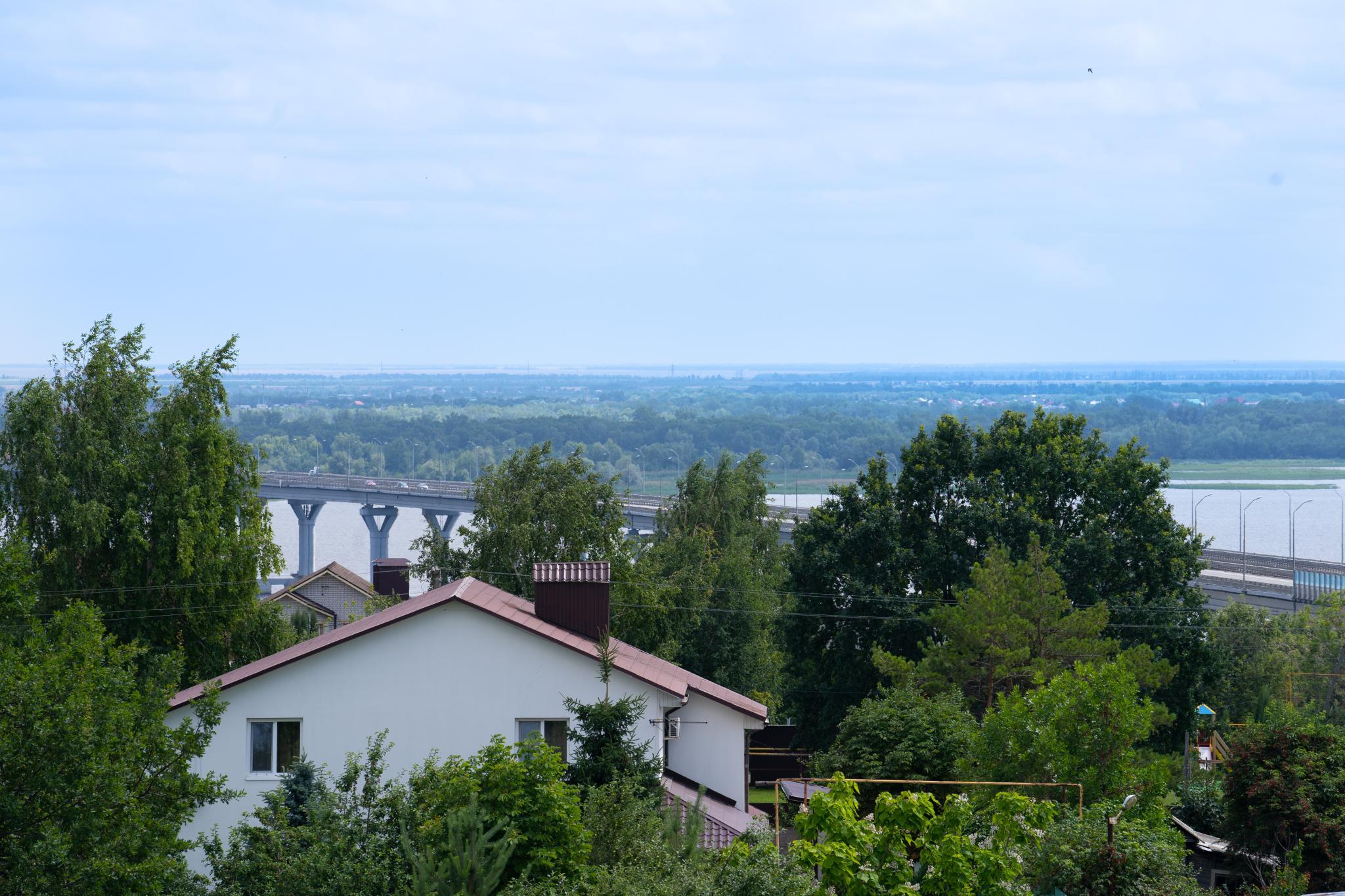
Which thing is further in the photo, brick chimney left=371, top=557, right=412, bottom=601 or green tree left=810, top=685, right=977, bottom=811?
brick chimney left=371, top=557, right=412, bottom=601

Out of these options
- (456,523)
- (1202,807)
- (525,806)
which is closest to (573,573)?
(525,806)

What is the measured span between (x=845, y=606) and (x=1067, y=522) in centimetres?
787

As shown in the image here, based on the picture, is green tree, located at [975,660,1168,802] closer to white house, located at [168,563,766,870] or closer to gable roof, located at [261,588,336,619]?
white house, located at [168,563,766,870]

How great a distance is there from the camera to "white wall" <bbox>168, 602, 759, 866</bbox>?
25312mm

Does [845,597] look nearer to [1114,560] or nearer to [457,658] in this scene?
[1114,560]

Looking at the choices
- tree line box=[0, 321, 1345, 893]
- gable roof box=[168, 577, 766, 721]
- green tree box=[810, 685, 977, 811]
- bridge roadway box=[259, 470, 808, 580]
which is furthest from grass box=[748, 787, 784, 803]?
bridge roadway box=[259, 470, 808, 580]

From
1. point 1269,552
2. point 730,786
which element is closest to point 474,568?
point 730,786

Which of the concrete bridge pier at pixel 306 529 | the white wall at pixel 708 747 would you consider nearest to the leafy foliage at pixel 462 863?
the white wall at pixel 708 747

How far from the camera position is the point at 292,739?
25484 mm

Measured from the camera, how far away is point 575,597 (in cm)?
2670

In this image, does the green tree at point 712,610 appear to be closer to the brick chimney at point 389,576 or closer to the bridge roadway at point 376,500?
the brick chimney at point 389,576

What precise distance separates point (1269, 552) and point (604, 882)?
13935 centimetres

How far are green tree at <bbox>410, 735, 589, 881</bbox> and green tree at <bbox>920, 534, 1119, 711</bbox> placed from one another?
68.0 feet

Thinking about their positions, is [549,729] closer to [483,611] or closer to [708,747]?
[483,611]
